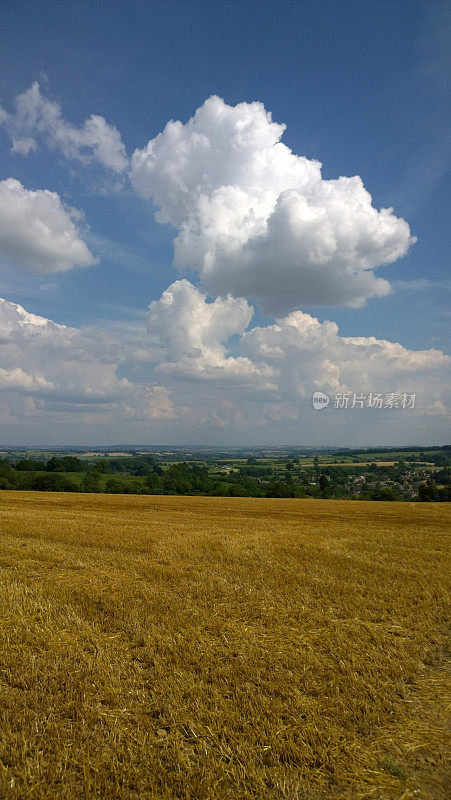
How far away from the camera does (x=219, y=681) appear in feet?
16.9

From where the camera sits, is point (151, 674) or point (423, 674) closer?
point (151, 674)

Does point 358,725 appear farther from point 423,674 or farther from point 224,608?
point 224,608

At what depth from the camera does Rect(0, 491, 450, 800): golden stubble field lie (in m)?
3.62

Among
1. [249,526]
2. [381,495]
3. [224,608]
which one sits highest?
[224,608]

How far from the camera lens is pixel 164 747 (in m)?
3.95

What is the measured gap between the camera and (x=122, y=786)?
11.4 feet

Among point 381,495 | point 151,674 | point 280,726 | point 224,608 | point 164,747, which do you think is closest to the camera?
point 164,747

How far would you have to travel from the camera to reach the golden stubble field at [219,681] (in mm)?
3625

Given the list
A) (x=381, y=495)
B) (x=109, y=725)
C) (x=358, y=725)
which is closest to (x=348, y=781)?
(x=358, y=725)

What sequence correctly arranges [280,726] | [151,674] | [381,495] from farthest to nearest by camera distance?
[381,495] → [151,674] → [280,726]

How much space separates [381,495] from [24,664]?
6119cm

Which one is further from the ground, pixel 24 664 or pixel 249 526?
pixel 24 664

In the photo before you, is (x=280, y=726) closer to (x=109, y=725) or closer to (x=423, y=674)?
(x=109, y=725)

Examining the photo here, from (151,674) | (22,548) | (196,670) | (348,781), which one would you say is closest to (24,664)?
(151,674)
